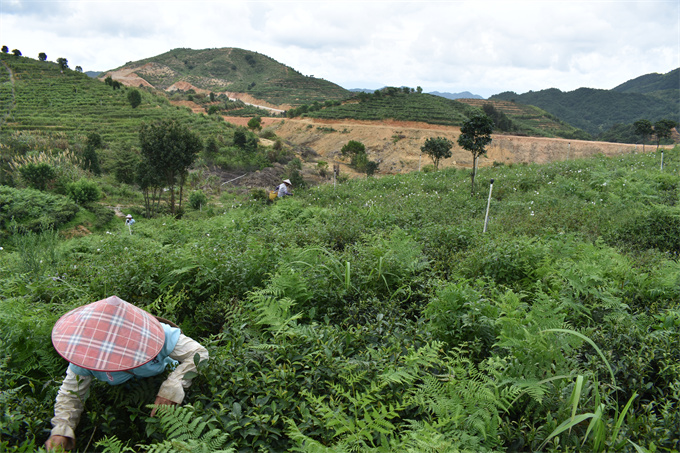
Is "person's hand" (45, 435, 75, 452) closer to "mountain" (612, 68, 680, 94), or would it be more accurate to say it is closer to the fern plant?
the fern plant

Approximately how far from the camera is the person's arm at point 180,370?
87.5 inches

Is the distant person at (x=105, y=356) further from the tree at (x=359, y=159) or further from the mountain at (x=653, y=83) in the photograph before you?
the mountain at (x=653, y=83)

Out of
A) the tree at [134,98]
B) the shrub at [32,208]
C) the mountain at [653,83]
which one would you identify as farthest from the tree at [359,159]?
the mountain at [653,83]

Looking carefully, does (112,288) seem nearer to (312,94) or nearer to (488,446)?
(488,446)

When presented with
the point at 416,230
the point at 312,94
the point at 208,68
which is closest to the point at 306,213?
the point at 416,230

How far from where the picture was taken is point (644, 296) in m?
3.48

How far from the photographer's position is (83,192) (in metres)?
17.6

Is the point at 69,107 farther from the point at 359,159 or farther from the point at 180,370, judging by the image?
the point at 180,370

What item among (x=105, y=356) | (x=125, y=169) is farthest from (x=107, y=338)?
(x=125, y=169)

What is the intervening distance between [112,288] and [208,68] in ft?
346

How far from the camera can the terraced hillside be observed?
108 feet

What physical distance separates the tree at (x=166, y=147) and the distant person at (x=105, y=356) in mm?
16607

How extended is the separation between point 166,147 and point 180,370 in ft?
55.8

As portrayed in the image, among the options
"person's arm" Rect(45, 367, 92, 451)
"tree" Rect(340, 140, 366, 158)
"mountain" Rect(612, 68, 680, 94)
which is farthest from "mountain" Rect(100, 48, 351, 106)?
"mountain" Rect(612, 68, 680, 94)
